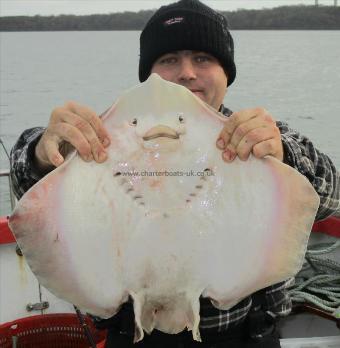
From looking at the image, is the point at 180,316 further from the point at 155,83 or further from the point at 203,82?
the point at 203,82

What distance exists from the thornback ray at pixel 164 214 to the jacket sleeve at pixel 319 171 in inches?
12.6

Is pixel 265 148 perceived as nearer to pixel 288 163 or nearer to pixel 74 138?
pixel 288 163

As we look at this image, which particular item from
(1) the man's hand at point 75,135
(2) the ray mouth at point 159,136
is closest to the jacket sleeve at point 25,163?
(1) the man's hand at point 75,135

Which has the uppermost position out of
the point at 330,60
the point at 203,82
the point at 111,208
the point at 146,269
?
the point at 330,60

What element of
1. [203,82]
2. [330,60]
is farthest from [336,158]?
[330,60]

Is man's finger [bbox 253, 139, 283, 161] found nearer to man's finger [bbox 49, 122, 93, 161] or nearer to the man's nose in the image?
man's finger [bbox 49, 122, 93, 161]

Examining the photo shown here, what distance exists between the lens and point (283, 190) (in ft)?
3.70

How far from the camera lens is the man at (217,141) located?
114 centimetres

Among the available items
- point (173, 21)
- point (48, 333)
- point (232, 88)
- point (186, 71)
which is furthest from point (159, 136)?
point (232, 88)

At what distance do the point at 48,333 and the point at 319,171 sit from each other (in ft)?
5.68

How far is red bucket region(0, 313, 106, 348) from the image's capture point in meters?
2.41

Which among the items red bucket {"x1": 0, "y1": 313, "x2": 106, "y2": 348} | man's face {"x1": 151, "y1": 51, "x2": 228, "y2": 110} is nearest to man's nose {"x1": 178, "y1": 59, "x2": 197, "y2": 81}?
man's face {"x1": 151, "y1": 51, "x2": 228, "y2": 110}

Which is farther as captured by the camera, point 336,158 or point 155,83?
point 336,158

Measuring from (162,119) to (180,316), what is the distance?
51cm
